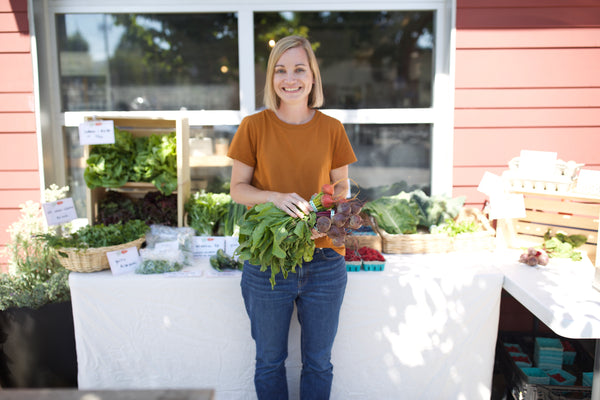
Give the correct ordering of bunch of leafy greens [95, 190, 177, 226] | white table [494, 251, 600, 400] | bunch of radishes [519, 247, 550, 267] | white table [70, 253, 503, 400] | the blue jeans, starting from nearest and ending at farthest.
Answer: white table [494, 251, 600, 400]
the blue jeans
white table [70, 253, 503, 400]
bunch of radishes [519, 247, 550, 267]
bunch of leafy greens [95, 190, 177, 226]

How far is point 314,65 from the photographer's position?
1970mm

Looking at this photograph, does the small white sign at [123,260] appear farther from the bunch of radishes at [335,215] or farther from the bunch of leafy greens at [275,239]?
the bunch of radishes at [335,215]

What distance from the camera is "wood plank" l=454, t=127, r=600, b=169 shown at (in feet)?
10.4

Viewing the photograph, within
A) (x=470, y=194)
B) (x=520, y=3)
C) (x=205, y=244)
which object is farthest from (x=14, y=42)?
(x=520, y=3)

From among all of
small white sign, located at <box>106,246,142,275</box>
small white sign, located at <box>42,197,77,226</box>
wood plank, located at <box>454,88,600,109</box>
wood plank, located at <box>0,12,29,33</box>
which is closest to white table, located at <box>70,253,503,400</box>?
small white sign, located at <box>106,246,142,275</box>

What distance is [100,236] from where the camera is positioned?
269 cm

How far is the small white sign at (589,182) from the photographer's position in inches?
103

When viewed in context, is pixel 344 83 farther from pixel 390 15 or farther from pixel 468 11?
pixel 468 11

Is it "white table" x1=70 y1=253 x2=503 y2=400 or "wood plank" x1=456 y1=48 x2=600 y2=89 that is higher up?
"wood plank" x1=456 y1=48 x2=600 y2=89

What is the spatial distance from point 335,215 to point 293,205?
0.18 metres

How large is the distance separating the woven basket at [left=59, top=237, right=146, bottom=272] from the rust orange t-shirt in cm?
109

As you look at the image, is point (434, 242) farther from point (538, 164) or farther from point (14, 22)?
point (14, 22)

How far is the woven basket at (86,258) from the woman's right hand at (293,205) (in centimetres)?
124

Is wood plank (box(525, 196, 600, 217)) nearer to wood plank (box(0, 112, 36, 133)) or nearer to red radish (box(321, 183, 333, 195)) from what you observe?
red radish (box(321, 183, 333, 195))
